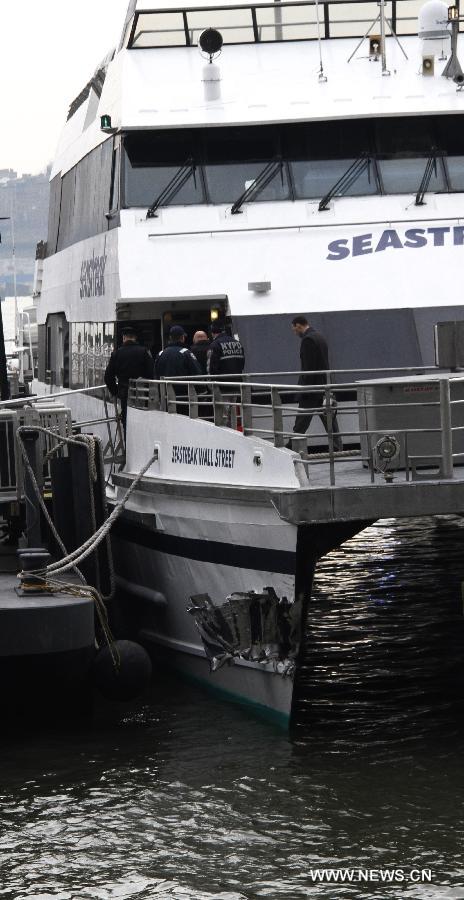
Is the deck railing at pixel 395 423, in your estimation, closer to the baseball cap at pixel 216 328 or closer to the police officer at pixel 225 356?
the police officer at pixel 225 356

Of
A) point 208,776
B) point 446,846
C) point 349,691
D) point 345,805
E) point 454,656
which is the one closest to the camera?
point 446,846

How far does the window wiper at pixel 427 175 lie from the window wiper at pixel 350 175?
0.56 metres

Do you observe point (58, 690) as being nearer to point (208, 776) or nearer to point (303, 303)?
point (208, 776)

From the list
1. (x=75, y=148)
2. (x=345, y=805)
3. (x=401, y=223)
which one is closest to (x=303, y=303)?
(x=401, y=223)

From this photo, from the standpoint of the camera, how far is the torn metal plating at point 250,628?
34.6 ft

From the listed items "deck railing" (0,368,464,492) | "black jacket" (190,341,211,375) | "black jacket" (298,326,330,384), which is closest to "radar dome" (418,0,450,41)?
"black jacket" (190,341,211,375)

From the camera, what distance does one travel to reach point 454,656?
517 inches

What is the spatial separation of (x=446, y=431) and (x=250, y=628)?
82.9 inches

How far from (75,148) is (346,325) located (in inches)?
303

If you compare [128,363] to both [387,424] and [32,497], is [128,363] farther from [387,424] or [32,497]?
[387,424]

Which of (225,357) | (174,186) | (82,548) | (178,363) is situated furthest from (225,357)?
(174,186)

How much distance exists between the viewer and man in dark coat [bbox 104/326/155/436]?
1376 cm

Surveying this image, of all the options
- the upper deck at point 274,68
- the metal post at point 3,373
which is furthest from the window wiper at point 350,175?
the metal post at point 3,373

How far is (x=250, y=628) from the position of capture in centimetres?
1085
